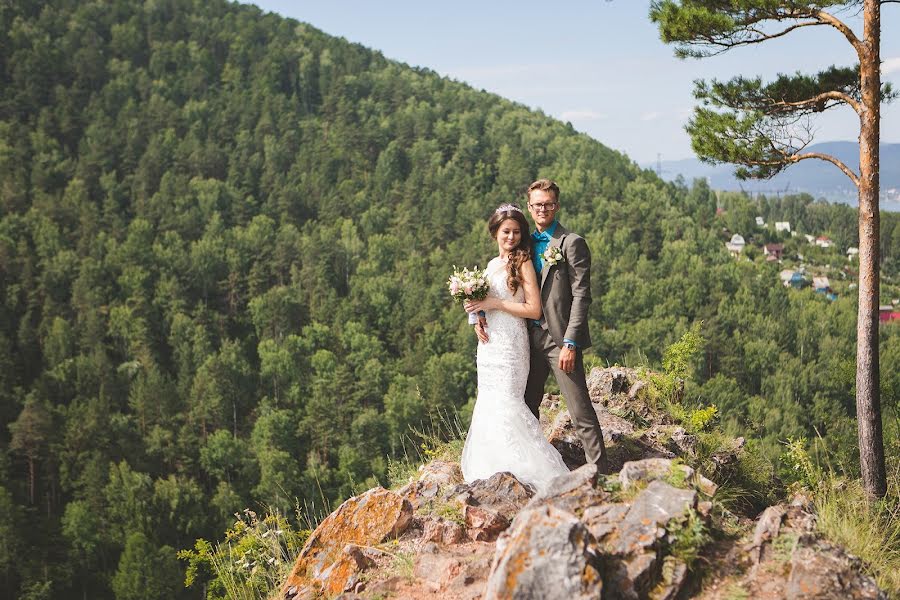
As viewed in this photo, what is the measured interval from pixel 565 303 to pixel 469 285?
0.69 m

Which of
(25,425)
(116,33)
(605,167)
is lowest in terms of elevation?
(25,425)

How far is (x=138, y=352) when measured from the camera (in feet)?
191

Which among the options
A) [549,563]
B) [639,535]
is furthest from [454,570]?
[639,535]

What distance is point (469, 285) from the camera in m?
4.94

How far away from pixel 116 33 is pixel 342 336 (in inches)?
2883

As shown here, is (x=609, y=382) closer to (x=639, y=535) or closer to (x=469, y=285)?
(x=469, y=285)

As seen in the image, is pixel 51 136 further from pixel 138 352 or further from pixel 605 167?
pixel 605 167

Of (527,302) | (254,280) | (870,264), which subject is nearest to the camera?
(527,302)

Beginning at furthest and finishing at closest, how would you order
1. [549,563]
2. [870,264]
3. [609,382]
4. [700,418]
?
[609,382] < [700,418] < [870,264] < [549,563]

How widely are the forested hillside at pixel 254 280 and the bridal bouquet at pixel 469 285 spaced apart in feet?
17.1

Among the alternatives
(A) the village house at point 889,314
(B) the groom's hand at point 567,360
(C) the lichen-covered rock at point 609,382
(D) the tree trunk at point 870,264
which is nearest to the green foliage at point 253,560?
(B) the groom's hand at point 567,360

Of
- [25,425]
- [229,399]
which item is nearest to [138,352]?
[229,399]

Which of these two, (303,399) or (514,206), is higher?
(514,206)

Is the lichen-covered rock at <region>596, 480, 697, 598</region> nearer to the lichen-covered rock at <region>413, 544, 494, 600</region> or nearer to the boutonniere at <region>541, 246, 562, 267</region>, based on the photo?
the lichen-covered rock at <region>413, 544, 494, 600</region>
